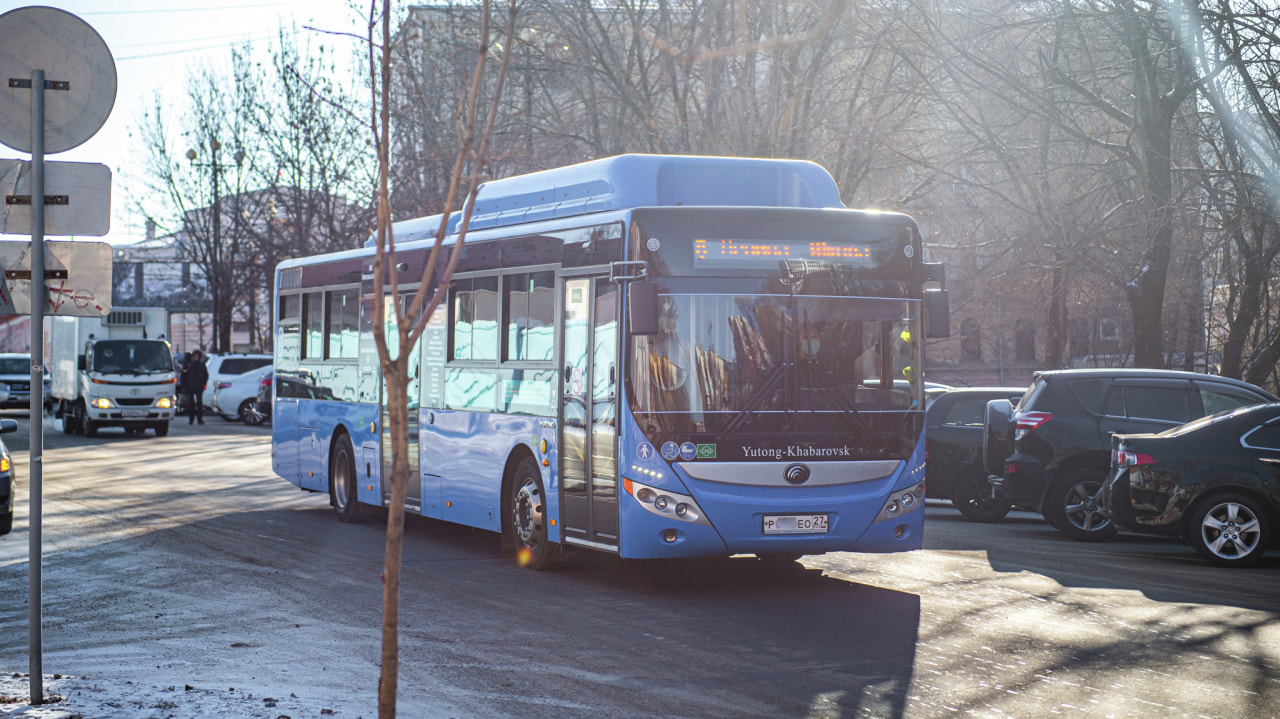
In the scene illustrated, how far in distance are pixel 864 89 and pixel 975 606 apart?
16678mm

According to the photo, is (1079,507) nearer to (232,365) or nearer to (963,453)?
(963,453)

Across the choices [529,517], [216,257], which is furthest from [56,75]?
[216,257]

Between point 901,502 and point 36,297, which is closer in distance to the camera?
point 36,297

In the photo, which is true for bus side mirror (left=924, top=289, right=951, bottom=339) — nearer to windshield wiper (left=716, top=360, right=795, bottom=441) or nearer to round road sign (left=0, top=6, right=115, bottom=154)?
windshield wiper (left=716, top=360, right=795, bottom=441)

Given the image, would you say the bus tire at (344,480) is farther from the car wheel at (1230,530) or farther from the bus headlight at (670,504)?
the car wheel at (1230,530)

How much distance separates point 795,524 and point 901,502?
0.88 meters

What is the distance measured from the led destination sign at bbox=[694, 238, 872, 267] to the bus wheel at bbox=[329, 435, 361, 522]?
622 centimetres

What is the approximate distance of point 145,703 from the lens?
21.4 feet

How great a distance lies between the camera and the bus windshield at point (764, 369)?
10.0m

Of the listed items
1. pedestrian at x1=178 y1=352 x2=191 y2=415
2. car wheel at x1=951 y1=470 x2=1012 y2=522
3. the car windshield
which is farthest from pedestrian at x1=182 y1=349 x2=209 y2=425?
car wheel at x1=951 y1=470 x2=1012 y2=522

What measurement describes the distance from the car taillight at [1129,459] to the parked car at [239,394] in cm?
2945

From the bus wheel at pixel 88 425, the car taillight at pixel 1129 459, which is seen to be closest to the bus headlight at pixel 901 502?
the car taillight at pixel 1129 459

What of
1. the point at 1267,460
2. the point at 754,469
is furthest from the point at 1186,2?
the point at 754,469

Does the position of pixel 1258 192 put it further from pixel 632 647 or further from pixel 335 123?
pixel 335 123
